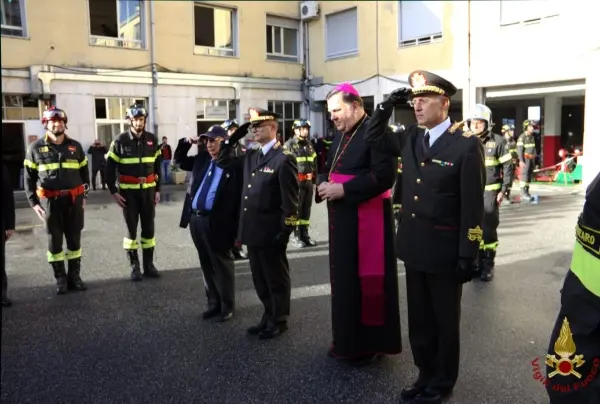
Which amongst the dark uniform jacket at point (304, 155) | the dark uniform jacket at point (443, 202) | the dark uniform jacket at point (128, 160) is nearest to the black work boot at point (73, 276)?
the dark uniform jacket at point (128, 160)

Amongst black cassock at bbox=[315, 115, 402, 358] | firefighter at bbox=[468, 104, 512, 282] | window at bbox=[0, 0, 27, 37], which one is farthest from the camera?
firefighter at bbox=[468, 104, 512, 282]

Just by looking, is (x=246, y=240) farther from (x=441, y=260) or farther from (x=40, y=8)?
(x=40, y=8)

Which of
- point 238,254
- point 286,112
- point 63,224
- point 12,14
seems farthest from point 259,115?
point 286,112

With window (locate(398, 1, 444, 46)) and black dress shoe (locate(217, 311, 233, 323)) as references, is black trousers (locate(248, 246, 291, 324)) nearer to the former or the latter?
black dress shoe (locate(217, 311, 233, 323))

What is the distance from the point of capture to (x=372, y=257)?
369cm

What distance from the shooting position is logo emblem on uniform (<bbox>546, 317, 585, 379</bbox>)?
67.4 inches

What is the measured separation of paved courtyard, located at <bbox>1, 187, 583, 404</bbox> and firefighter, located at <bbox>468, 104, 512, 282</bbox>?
0.93 feet

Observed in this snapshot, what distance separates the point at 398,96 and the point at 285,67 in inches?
769

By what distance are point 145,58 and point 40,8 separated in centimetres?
1502

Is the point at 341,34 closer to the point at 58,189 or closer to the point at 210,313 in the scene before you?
the point at 58,189

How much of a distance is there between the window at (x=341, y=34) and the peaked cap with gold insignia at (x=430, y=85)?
1847 cm

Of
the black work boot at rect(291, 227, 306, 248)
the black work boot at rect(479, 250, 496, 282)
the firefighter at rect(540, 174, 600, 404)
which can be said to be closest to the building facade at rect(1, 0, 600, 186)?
the black work boot at rect(291, 227, 306, 248)

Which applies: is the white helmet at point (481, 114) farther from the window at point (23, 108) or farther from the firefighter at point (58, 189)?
the window at point (23, 108)

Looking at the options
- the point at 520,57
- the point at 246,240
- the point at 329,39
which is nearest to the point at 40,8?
the point at 246,240
